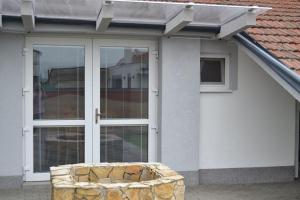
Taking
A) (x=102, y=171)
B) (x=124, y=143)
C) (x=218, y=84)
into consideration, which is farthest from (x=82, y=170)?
(x=218, y=84)

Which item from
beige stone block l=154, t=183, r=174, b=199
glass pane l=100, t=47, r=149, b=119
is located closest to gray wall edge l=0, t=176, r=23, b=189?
glass pane l=100, t=47, r=149, b=119

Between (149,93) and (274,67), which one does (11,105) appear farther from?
(274,67)

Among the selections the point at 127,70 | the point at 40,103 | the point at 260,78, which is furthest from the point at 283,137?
the point at 40,103

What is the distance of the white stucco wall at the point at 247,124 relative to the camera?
873cm

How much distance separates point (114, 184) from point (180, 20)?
10.5 ft

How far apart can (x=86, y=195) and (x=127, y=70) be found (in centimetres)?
380

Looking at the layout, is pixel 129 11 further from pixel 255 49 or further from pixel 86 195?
pixel 86 195

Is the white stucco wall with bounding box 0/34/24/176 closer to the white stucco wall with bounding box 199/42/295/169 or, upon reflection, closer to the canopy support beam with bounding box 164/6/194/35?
the canopy support beam with bounding box 164/6/194/35

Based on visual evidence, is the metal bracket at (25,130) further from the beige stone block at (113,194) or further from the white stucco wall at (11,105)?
the beige stone block at (113,194)

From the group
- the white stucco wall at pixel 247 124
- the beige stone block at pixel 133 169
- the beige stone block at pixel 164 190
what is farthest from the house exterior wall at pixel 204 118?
the beige stone block at pixel 164 190

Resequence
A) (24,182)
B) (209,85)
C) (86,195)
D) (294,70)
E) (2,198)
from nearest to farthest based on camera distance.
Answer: (86,195) < (294,70) < (2,198) < (24,182) < (209,85)

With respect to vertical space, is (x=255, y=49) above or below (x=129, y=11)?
below

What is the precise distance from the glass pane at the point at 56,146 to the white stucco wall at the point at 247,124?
2297mm

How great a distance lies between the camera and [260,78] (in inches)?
354
